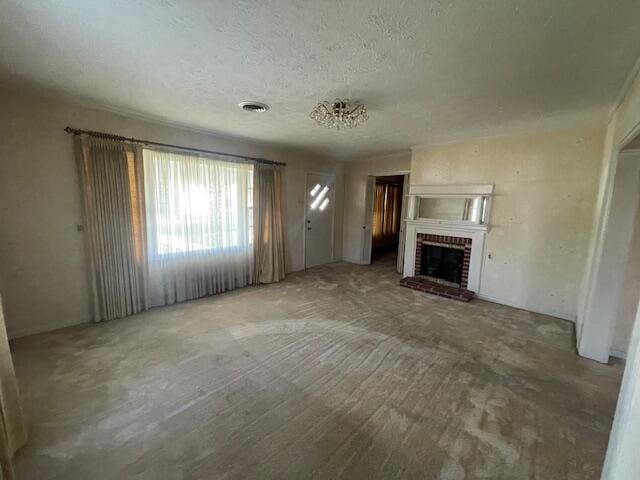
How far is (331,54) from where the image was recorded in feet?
5.71

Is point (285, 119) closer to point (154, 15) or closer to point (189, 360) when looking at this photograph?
point (154, 15)

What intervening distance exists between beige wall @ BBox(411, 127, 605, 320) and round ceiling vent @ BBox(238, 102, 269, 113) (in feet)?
10.1

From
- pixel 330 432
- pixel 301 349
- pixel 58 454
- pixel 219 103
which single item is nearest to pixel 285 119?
pixel 219 103

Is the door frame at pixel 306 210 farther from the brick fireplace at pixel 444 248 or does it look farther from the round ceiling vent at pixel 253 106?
the round ceiling vent at pixel 253 106

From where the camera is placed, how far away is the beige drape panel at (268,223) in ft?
14.4

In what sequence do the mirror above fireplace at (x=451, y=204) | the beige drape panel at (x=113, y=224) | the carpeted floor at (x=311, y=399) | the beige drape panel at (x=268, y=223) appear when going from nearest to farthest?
the carpeted floor at (x=311, y=399), the beige drape panel at (x=113, y=224), the mirror above fireplace at (x=451, y=204), the beige drape panel at (x=268, y=223)

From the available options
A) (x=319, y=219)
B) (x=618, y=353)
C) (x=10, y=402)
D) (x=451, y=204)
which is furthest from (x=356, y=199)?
(x=10, y=402)

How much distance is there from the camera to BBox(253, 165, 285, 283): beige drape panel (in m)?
4.38

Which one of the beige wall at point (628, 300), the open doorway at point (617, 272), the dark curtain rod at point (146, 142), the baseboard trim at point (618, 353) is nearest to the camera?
the open doorway at point (617, 272)

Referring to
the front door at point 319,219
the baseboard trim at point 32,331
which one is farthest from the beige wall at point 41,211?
the front door at point 319,219

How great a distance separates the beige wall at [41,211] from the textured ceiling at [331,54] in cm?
36

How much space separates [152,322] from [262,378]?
1747 millimetres

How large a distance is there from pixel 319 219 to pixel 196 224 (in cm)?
269

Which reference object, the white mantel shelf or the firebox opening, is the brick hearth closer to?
the firebox opening
